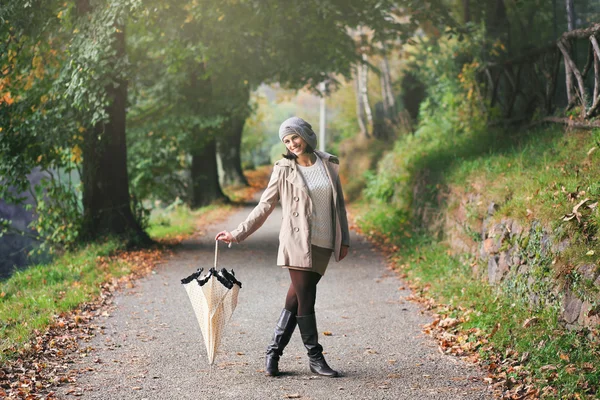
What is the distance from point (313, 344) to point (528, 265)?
2.45 metres

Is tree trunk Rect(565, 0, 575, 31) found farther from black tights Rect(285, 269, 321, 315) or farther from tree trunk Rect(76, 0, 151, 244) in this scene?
tree trunk Rect(76, 0, 151, 244)

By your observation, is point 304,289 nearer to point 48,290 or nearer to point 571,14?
point 48,290

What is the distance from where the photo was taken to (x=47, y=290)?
31.3ft

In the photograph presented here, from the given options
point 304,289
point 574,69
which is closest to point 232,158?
point 574,69

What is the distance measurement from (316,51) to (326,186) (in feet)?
48.5

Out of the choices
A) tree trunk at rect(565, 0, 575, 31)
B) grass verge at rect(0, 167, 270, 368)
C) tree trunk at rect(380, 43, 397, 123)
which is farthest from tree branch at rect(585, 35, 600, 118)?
tree trunk at rect(380, 43, 397, 123)

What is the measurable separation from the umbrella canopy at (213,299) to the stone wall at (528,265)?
107 inches

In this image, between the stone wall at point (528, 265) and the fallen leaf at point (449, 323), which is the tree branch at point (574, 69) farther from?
the fallen leaf at point (449, 323)

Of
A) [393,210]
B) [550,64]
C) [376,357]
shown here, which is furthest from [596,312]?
[393,210]

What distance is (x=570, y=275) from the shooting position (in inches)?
240

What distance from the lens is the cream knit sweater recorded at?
5906 millimetres

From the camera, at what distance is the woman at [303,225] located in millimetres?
5852

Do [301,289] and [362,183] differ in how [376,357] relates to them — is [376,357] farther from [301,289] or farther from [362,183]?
[362,183]

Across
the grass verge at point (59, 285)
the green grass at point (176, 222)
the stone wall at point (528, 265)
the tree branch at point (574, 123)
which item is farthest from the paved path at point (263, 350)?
the green grass at point (176, 222)
